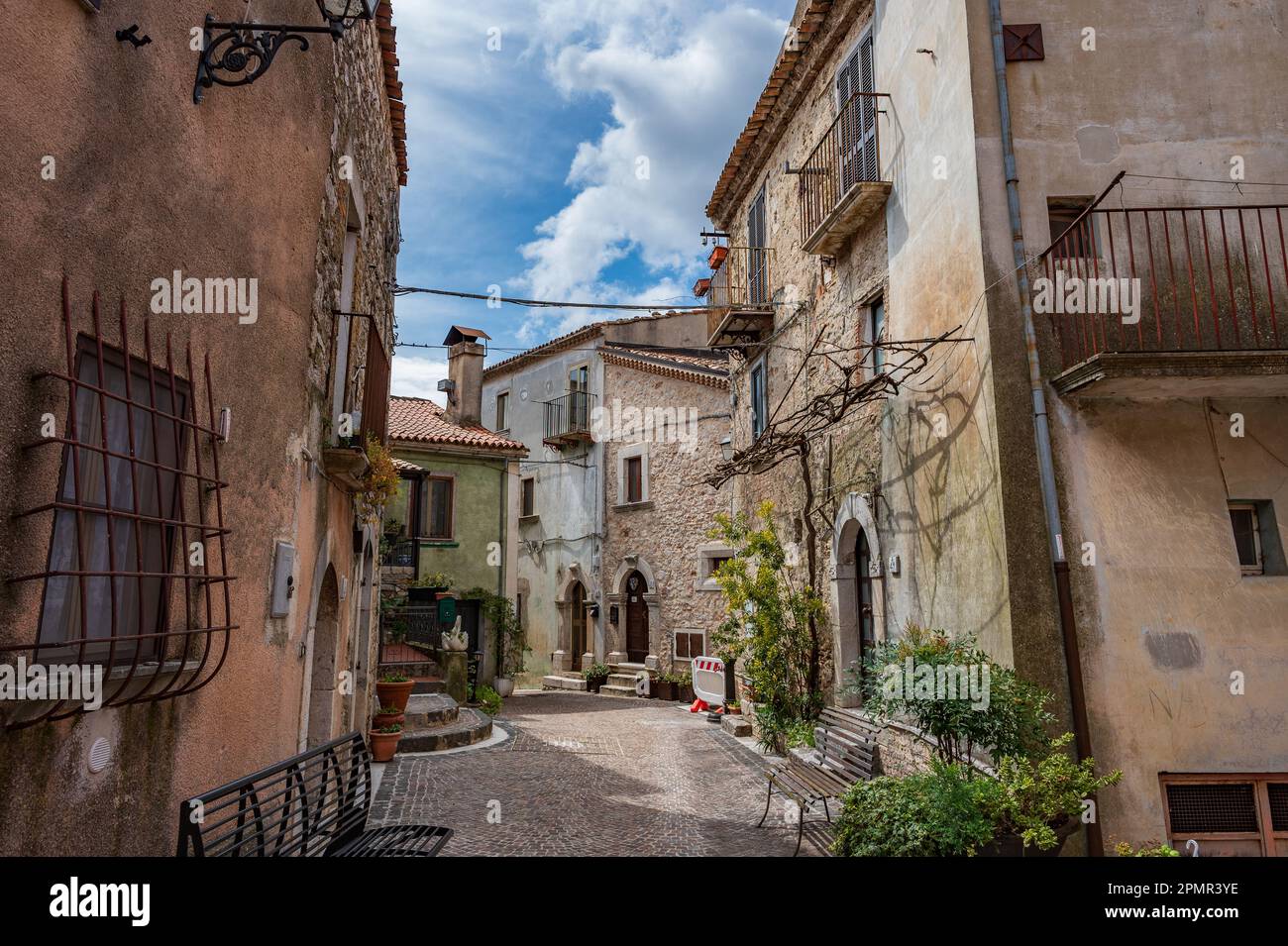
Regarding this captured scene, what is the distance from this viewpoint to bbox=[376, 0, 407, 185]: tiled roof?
311 inches

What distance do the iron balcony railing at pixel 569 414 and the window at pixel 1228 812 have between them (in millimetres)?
17902

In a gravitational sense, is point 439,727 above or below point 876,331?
below

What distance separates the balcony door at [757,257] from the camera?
12828 mm

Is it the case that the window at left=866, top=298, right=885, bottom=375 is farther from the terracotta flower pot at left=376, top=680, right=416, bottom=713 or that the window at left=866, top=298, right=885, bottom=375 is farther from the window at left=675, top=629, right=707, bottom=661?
the window at left=675, top=629, right=707, bottom=661

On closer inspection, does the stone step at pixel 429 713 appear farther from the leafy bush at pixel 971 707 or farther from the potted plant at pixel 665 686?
the potted plant at pixel 665 686

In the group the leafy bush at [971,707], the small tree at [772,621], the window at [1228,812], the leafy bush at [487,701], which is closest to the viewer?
the leafy bush at [971,707]

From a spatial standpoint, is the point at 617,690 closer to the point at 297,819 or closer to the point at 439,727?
the point at 439,727

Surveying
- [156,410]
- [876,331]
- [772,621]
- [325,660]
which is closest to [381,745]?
[325,660]

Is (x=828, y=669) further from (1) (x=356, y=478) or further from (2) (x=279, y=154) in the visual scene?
(2) (x=279, y=154)

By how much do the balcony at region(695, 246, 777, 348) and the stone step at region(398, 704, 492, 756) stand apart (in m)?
7.12

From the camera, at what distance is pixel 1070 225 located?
6523 millimetres

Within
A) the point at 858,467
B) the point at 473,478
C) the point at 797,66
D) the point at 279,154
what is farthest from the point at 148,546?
the point at 473,478

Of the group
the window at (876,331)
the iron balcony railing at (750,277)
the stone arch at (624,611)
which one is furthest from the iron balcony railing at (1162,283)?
the stone arch at (624,611)

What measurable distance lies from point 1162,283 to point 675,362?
570 inches
